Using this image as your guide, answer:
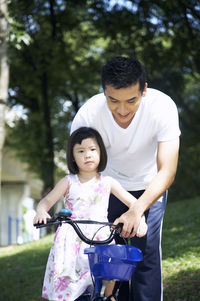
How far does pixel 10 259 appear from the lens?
10148mm

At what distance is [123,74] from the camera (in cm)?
311

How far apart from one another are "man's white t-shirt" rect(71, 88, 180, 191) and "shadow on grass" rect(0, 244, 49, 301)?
3.50 metres

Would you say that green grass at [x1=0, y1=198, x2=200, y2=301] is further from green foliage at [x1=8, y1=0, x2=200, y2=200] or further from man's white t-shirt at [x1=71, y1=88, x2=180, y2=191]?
green foliage at [x1=8, y1=0, x2=200, y2=200]

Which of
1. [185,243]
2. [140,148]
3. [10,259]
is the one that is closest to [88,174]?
[140,148]

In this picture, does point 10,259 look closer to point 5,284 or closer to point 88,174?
point 5,284

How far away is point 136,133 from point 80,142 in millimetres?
382

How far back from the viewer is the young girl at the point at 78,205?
3.09 meters

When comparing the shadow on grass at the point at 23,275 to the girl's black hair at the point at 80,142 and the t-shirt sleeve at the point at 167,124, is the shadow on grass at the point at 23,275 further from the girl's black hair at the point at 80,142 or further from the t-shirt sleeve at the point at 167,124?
the t-shirt sleeve at the point at 167,124

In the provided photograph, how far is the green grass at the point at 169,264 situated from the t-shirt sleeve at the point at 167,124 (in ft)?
8.25

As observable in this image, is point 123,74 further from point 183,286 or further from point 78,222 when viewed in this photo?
point 183,286

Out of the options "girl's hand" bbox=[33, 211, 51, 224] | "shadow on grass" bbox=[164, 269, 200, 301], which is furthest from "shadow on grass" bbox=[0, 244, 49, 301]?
"girl's hand" bbox=[33, 211, 51, 224]

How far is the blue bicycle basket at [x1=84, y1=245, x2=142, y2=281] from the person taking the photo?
2580 millimetres

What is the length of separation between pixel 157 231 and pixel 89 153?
2.50ft

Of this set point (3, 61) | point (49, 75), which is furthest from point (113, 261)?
point (49, 75)
